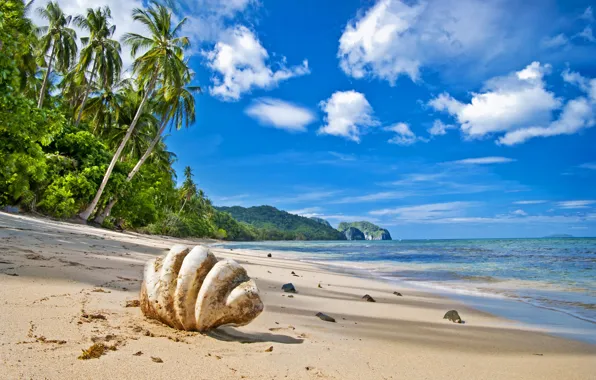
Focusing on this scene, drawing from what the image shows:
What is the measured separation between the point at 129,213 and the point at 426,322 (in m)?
29.1

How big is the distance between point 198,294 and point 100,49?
28.7 metres

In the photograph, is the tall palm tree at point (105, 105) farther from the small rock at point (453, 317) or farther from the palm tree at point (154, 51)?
the small rock at point (453, 317)

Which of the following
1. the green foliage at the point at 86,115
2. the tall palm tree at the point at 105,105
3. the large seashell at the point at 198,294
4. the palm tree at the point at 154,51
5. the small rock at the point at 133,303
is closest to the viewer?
the large seashell at the point at 198,294

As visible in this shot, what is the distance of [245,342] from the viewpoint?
8.96 ft

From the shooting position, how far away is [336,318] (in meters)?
4.35

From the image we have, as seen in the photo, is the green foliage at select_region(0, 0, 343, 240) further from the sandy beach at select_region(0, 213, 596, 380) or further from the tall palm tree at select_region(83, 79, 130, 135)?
the sandy beach at select_region(0, 213, 596, 380)

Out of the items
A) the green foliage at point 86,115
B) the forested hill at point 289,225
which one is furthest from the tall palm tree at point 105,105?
the forested hill at point 289,225

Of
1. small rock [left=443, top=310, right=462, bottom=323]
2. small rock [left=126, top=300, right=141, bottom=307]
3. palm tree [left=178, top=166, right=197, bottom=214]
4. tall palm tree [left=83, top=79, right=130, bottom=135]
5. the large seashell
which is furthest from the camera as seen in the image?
palm tree [left=178, top=166, right=197, bottom=214]

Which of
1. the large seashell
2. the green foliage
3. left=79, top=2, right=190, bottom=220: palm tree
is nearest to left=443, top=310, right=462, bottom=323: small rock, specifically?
the large seashell

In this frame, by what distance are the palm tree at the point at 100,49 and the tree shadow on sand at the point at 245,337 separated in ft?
92.2

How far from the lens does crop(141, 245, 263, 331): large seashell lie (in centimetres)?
266

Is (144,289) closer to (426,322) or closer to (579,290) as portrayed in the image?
(426,322)

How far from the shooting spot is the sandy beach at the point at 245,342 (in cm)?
199

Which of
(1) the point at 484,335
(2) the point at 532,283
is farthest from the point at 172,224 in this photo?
(1) the point at 484,335
